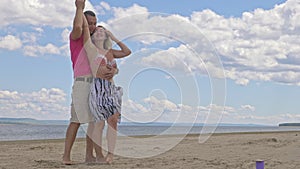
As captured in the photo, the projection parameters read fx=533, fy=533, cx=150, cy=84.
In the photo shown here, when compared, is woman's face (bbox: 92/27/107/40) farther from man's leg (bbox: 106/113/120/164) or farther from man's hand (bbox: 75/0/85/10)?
man's leg (bbox: 106/113/120/164)

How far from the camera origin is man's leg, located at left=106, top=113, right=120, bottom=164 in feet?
24.8

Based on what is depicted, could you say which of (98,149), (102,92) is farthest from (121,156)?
(102,92)

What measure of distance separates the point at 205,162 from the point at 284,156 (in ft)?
5.46

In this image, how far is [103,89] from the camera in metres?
7.46

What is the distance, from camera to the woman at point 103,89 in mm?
7414

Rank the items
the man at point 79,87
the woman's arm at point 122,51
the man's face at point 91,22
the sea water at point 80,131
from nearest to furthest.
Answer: the man at point 79,87 < the sea water at point 80,131 < the man's face at point 91,22 < the woman's arm at point 122,51

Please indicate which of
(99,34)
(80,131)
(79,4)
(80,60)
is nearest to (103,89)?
(80,60)

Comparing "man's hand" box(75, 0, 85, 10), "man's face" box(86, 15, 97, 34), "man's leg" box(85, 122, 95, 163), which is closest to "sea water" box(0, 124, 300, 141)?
"man's leg" box(85, 122, 95, 163)

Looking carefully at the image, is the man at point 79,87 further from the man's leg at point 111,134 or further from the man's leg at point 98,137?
the man's leg at point 111,134

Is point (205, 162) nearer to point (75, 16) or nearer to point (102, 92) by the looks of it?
point (102, 92)

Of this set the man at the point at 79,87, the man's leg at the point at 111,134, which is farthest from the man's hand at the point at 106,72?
the man's leg at the point at 111,134

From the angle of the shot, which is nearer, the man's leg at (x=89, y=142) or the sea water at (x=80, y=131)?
the sea water at (x=80, y=131)

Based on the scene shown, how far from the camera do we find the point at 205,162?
7.82 metres

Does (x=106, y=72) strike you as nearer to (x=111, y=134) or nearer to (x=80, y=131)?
(x=111, y=134)
